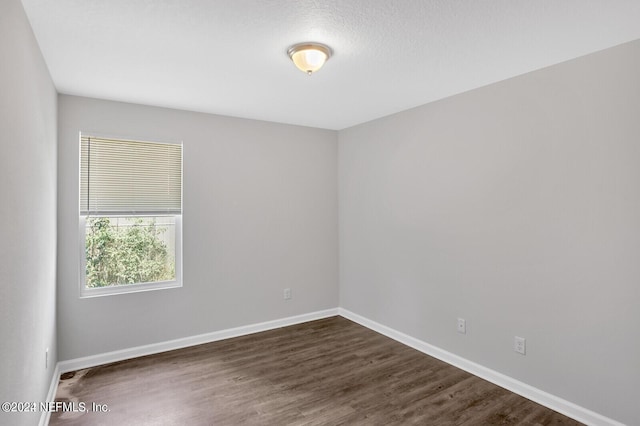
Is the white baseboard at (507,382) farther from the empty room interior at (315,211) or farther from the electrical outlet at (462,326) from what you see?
the electrical outlet at (462,326)

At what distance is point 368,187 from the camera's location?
14.4 feet

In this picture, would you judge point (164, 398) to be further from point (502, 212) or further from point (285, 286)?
point (502, 212)

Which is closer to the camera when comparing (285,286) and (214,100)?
(214,100)

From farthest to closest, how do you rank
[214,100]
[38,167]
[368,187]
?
[368,187], [214,100], [38,167]

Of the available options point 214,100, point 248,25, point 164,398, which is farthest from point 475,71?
point 164,398

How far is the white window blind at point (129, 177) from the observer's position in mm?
3326

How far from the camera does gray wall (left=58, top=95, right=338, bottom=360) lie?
323 centimetres

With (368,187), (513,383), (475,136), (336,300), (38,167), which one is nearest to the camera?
(38,167)

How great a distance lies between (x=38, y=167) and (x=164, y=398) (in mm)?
1883

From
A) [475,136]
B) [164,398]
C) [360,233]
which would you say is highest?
[475,136]

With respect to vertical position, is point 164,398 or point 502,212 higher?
point 502,212

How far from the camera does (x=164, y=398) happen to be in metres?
2.73

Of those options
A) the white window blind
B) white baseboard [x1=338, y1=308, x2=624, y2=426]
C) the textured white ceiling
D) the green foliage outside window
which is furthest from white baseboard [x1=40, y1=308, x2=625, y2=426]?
the textured white ceiling

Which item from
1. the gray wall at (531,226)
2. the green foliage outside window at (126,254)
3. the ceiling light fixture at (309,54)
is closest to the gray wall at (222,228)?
the green foliage outside window at (126,254)
